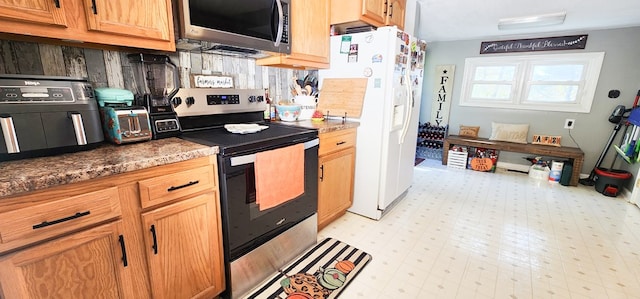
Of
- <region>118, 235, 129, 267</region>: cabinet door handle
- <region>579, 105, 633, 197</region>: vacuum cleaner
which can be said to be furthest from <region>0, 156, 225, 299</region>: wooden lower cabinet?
<region>579, 105, 633, 197</region>: vacuum cleaner

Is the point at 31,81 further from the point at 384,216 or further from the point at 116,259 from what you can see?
the point at 384,216

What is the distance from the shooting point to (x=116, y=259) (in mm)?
1043

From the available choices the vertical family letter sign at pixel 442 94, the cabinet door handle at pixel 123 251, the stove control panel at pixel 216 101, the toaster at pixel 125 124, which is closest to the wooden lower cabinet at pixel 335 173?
the stove control panel at pixel 216 101

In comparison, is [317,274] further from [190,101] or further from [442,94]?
[442,94]

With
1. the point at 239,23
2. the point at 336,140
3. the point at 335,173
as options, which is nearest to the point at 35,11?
the point at 239,23

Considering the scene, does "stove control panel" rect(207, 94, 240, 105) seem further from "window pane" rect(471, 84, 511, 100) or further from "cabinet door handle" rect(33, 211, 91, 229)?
"window pane" rect(471, 84, 511, 100)

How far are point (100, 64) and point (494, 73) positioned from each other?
508cm

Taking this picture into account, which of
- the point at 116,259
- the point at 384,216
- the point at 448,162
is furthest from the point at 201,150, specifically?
the point at 448,162

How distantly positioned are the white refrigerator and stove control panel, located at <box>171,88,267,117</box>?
A: 31.2 inches

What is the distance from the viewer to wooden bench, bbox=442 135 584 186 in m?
3.56

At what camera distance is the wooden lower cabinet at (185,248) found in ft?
3.78

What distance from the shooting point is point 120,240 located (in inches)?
40.9

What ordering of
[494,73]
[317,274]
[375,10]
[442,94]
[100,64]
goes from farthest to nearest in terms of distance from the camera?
1. [442,94]
2. [494,73]
3. [375,10]
4. [317,274]
5. [100,64]

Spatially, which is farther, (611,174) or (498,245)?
(611,174)
